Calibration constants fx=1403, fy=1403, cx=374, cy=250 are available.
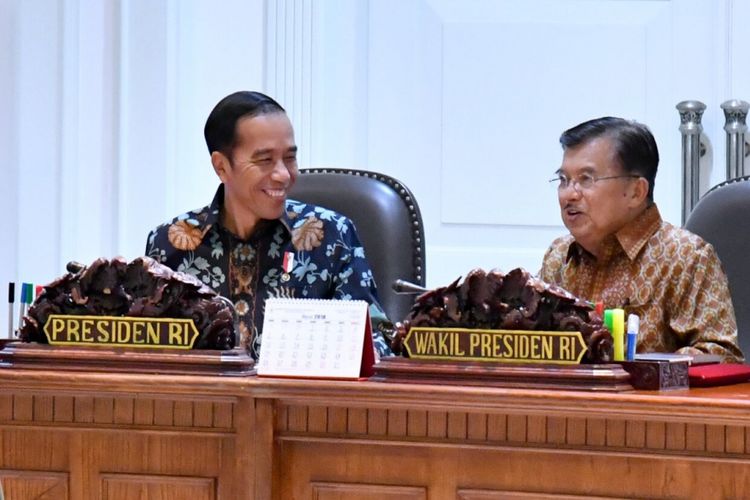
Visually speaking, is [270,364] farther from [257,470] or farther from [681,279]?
[681,279]

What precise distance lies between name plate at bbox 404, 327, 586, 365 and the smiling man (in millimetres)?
782

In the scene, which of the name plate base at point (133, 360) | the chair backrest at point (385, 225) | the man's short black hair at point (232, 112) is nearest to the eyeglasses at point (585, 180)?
the chair backrest at point (385, 225)

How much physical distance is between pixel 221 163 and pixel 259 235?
18 centimetres

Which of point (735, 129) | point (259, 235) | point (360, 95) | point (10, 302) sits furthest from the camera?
point (360, 95)

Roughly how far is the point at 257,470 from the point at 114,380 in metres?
0.22

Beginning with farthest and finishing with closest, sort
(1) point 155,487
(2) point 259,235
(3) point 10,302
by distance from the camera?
(2) point 259,235
(3) point 10,302
(1) point 155,487

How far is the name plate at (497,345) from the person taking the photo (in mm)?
1706

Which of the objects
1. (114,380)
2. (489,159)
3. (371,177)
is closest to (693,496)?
(114,380)

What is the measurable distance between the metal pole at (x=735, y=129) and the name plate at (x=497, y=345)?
6.12ft

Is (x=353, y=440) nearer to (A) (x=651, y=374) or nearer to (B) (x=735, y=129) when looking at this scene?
(A) (x=651, y=374)

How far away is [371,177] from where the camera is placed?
112 inches

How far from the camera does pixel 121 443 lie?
182 cm

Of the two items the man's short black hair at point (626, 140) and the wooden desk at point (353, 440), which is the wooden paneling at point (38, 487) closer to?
the wooden desk at point (353, 440)

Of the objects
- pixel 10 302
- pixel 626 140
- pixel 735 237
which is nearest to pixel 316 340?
pixel 10 302
